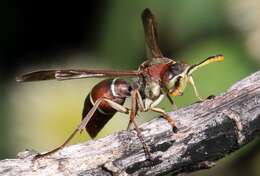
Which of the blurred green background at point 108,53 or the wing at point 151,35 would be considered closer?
the wing at point 151,35

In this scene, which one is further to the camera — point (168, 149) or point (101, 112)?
point (101, 112)

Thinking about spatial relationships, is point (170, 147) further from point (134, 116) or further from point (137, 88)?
point (137, 88)

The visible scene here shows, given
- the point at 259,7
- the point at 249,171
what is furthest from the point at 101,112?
the point at 259,7

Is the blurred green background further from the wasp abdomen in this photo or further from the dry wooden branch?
the dry wooden branch

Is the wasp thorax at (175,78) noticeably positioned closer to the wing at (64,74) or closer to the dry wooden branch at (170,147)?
the wing at (64,74)

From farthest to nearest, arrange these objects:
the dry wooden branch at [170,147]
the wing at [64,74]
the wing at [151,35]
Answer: the wing at [151,35]
the wing at [64,74]
the dry wooden branch at [170,147]

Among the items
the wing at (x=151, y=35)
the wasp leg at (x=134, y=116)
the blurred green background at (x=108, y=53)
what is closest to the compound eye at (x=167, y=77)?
the wasp leg at (x=134, y=116)

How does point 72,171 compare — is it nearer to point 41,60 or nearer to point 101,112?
point 101,112
